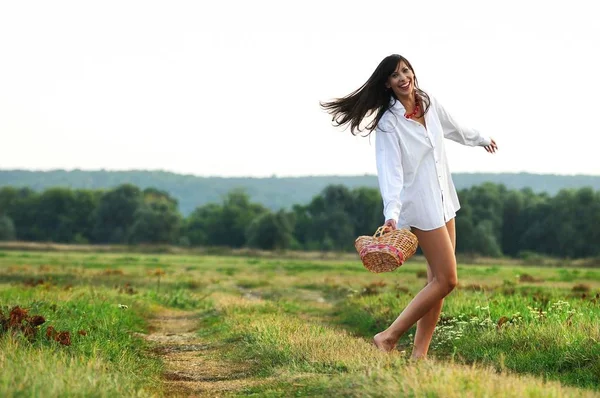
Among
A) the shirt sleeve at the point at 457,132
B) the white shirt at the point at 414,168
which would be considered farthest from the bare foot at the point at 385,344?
the shirt sleeve at the point at 457,132

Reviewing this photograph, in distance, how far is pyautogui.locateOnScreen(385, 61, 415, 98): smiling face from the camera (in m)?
7.30

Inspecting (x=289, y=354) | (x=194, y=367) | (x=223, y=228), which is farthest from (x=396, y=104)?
(x=223, y=228)

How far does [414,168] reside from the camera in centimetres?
718

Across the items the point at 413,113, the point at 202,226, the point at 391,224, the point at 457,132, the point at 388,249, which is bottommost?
the point at 202,226

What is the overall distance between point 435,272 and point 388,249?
789 mm

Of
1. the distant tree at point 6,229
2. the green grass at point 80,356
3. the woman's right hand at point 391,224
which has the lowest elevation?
the distant tree at point 6,229

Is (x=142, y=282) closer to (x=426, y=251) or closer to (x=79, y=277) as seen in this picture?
(x=79, y=277)

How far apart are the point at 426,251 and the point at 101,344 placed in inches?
136

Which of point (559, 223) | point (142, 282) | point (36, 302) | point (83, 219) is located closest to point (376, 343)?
point (36, 302)

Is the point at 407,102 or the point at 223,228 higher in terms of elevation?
the point at 407,102

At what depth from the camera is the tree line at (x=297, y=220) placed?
83562 millimetres

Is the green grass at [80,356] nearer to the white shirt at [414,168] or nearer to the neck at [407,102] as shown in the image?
the white shirt at [414,168]

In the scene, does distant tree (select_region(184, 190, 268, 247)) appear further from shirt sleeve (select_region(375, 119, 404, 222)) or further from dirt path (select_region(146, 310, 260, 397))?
shirt sleeve (select_region(375, 119, 404, 222))

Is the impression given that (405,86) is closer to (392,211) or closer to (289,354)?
(392,211)
